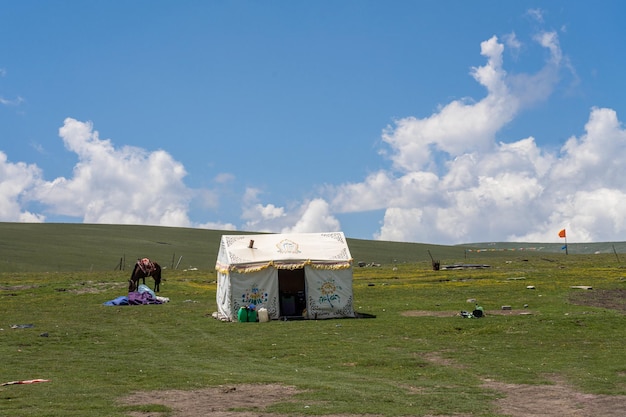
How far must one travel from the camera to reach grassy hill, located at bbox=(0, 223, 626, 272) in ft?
314

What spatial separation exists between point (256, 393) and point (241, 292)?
19000mm

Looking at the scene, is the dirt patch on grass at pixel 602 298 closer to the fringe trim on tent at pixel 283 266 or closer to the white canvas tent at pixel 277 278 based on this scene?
the white canvas tent at pixel 277 278

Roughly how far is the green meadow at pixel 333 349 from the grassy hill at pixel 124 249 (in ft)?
128

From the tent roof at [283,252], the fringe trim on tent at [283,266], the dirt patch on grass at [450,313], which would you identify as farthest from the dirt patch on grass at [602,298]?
the tent roof at [283,252]

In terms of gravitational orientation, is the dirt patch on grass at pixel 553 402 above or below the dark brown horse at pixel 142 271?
below

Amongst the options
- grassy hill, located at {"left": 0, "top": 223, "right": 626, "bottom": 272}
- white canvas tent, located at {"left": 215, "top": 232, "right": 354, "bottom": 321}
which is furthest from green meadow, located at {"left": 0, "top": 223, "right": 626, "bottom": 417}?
grassy hill, located at {"left": 0, "top": 223, "right": 626, "bottom": 272}

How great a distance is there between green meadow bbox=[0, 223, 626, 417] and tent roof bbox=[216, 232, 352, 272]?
2.83m

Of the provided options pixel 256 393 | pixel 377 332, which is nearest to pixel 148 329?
pixel 377 332

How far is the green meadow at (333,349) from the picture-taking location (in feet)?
53.6

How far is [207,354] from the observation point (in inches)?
961

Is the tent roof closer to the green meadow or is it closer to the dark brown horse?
the green meadow

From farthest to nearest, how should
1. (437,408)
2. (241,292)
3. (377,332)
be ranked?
(241,292) < (377,332) < (437,408)

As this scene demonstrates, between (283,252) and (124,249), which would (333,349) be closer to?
(283,252)

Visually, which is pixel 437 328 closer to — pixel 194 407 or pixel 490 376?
pixel 490 376
